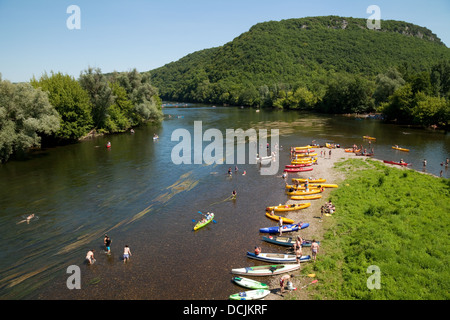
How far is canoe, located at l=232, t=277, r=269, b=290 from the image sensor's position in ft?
76.5

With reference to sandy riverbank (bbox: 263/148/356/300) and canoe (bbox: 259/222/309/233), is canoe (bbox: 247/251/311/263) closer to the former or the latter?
sandy riverbank (bbox: 263/148/356/300)

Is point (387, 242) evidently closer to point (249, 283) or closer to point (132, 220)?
point (249, 283)

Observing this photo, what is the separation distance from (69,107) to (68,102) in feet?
4.82

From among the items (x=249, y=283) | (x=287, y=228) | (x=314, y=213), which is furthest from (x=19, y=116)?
(x=314, y=213)

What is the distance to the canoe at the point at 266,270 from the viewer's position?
2506cm

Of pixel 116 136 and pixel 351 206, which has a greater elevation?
pixel 116 136

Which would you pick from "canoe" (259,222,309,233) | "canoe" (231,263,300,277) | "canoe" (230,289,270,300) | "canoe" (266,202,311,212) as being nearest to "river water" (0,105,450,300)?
"canoe" (230,289,270,300)

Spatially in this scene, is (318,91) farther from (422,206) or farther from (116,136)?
(422,206)

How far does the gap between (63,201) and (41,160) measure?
28609mm

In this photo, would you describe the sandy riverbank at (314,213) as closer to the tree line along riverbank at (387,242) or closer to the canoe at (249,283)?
the tree line along riverbank at (387,242)

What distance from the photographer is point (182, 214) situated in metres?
37.5

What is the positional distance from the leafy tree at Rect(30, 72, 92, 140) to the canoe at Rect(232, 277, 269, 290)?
6907cm
